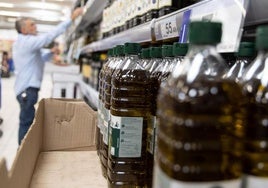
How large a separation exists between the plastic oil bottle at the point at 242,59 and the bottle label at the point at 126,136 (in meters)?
0.31

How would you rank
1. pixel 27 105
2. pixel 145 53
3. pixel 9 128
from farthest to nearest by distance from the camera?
pixel 9 128 → pixel 27 105 → pixel 145 53

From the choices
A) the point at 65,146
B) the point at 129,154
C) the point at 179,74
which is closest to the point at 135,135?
the point at 129,154

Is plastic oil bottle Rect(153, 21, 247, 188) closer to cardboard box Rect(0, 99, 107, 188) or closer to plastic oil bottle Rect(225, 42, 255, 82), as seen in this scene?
plastic oil bottle Rect(225, 42, 255, 82)

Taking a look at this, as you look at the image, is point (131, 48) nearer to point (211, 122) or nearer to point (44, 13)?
point (211, 122)

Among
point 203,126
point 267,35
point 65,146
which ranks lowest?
point 65,146

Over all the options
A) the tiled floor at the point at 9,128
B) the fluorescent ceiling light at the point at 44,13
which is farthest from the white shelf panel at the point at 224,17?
the fluorescent ceiling light at the point at 44,13

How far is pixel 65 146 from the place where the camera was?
1.68 metres

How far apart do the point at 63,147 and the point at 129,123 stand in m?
0.80

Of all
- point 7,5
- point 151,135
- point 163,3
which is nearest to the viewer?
point 151,135

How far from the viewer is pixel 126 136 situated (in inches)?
38.4

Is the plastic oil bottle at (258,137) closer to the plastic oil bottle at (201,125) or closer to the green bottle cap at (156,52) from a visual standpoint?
the plastic oil bottle at (201,125)

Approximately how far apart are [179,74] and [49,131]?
3.98 ft

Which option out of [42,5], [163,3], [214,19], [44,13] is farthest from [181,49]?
[44,13]

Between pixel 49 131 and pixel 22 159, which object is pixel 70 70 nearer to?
pixel 49 131
